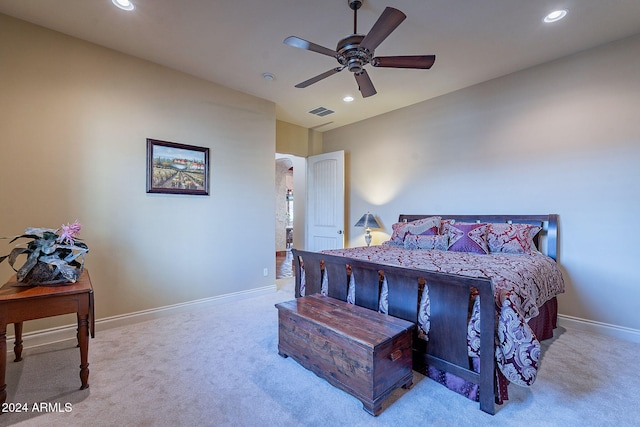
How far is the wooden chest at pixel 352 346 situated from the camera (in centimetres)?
166

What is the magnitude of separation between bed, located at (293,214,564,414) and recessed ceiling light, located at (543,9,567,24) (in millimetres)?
Result: 1928

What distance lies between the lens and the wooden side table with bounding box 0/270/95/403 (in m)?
1.64

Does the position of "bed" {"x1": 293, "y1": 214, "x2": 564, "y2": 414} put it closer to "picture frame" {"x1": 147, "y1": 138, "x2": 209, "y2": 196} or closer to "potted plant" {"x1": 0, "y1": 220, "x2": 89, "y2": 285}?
"picture frame" {"x1": 147, "y1": 138, "x2": 209, "y2": 196}

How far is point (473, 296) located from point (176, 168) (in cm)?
333

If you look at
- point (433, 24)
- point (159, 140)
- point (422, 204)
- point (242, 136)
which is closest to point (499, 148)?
point (422, 204)

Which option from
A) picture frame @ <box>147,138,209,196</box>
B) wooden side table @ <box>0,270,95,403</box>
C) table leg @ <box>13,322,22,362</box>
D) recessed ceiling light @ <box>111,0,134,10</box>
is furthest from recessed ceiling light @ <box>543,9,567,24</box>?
table leg @ <box>13,322,22,362</box>

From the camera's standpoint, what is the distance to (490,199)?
3.57 meters

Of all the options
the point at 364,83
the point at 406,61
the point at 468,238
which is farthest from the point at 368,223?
the point at 406,61

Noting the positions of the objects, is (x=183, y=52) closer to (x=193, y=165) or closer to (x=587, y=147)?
(x=193, y=165)

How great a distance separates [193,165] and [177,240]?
3.13ft

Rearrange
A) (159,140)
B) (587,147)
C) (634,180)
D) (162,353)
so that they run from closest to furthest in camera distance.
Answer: (162,353) → (634,180) → (587,147) → (159,140)

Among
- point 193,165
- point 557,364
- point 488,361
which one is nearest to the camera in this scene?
point 488,361

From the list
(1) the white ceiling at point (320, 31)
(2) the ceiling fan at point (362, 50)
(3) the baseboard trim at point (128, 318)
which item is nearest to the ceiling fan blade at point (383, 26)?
(2) the ceiling fan at point (362, 50)

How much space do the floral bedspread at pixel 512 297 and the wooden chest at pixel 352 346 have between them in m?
0.25
